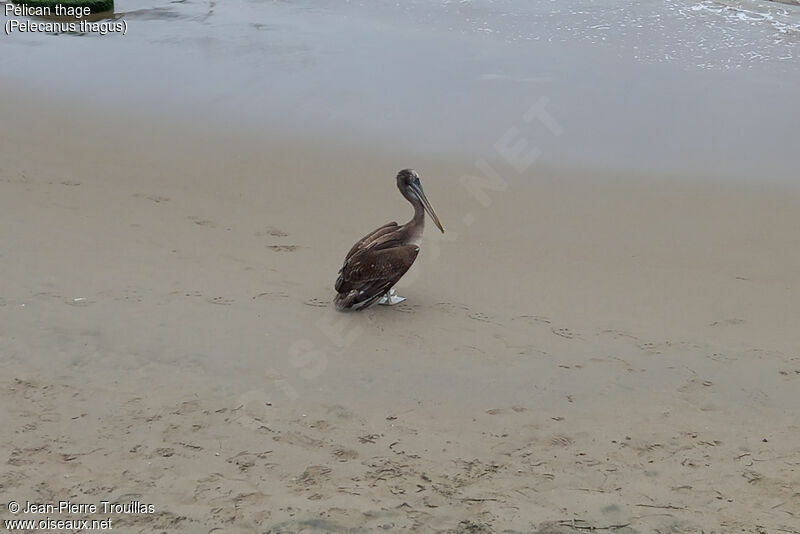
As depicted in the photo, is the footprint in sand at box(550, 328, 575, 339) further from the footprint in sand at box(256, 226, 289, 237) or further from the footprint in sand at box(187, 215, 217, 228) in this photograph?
the footprint in sand at box(187, 215, 217, 228)

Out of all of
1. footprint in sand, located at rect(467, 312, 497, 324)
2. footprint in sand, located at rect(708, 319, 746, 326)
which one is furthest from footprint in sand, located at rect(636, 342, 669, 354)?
footprint in sand, located at rect(467, 312, 497, 324)

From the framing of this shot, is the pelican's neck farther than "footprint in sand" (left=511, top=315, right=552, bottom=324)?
Yes

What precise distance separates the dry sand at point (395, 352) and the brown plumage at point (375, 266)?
0.45ft

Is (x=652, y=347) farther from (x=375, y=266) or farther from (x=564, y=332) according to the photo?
(x=375, y=266)

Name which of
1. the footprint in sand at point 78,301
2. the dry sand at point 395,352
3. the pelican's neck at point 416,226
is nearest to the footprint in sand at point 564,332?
the dry sand at point 395,352

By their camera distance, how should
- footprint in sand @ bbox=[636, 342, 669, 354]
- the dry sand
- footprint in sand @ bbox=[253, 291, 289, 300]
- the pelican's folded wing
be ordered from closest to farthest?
the dry sand, footprint in sand @ bbox=[636, 342, 669, 354], the pelican's folded wing, footprint in sand @ bbox=[253, 291, 289, 300]

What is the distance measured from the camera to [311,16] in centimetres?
1215

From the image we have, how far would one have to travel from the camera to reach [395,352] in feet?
15.9

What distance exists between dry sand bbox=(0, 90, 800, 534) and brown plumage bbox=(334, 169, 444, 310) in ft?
0.45

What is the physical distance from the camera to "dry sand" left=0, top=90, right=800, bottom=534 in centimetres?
358

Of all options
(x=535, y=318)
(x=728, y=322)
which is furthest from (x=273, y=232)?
(x=728, y=322)

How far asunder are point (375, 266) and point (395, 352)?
2.04ft

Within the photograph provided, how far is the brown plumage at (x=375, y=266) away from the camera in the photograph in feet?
17.1

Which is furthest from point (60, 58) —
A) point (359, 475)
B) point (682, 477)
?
point (682, 477)
